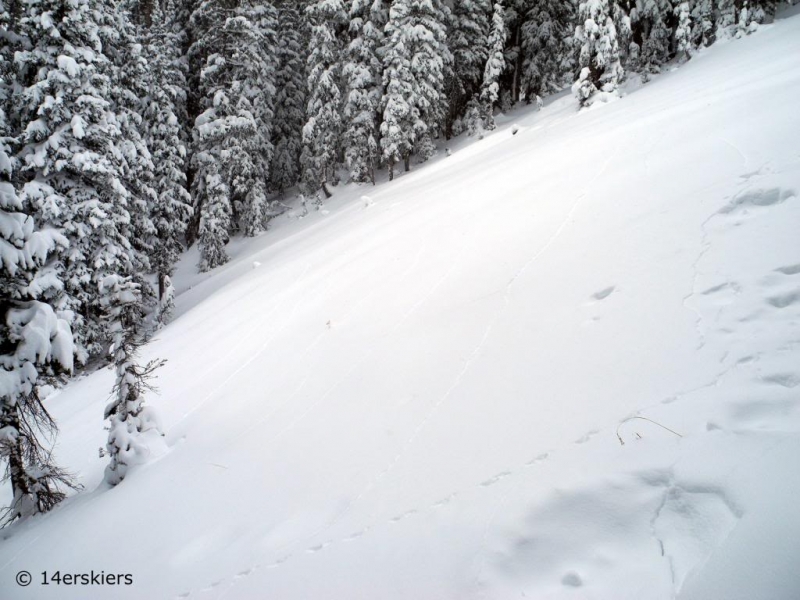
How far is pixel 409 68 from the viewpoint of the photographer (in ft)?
67.8

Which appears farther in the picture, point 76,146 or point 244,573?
point 76,146

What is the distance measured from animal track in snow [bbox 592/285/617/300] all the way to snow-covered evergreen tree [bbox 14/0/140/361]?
1411cm

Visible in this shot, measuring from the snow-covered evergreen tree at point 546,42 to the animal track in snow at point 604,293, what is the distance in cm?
2658

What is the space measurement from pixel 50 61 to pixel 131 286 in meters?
Result: 11.5

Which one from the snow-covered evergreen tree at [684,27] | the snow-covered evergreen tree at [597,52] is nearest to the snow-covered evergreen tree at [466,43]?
the snow-covered evergreen tree at [597,52]

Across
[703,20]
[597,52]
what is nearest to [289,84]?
[597,52]

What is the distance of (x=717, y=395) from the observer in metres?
2.60

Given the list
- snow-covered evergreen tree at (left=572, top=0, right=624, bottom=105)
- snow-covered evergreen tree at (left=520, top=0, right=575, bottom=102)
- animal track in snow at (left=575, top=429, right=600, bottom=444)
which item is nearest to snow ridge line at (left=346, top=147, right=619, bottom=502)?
animal track in snow at (left=575, top=429, right=600, bottom=444)

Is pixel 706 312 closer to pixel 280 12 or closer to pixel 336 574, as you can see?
pixel 336 574

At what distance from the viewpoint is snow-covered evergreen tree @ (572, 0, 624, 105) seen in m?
15.9

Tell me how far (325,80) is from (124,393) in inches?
840

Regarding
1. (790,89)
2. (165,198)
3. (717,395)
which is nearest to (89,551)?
(717,395)

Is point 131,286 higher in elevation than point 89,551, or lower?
higher

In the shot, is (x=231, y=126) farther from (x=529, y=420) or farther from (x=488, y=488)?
(x=488, y=488)
